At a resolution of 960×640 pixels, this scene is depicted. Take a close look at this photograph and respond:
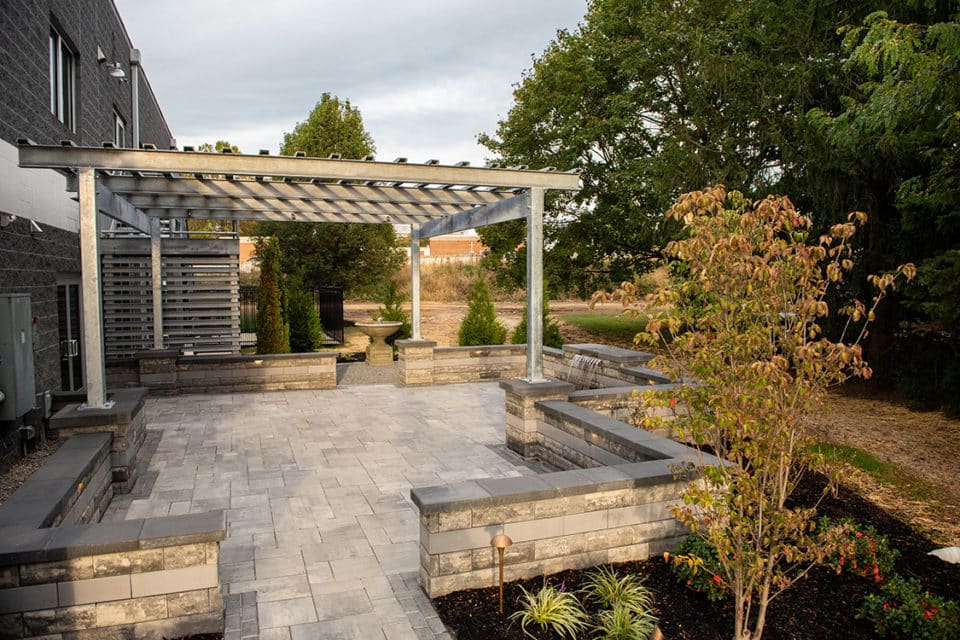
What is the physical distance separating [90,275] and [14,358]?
1238mm

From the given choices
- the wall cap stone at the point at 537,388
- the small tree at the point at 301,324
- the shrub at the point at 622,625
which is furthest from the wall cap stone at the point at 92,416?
the small tree at the point at 301,324

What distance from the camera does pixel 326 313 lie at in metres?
20.5

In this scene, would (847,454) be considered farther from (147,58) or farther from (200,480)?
(147,58)

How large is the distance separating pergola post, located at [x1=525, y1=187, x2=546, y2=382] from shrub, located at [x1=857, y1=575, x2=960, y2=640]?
430cm

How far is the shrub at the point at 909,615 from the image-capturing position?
3705mm

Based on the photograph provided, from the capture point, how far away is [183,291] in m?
12.9

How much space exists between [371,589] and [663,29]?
16.0 m

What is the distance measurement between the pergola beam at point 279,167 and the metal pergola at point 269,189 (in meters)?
0.01

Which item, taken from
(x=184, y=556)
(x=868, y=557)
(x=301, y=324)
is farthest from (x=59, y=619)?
(x=301, y=324)

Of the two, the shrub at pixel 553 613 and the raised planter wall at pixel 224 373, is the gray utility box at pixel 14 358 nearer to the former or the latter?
the raised planter wall at pixel 224 373

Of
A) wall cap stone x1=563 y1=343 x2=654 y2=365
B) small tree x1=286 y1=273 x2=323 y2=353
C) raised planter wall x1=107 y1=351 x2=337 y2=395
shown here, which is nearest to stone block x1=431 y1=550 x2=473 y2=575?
wall cap stone x1=563 y1=343 x2=654 y2=365

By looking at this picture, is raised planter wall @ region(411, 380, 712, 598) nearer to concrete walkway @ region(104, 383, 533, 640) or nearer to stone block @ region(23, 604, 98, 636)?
concrete walkway @ region(104, 383, 533, 640)

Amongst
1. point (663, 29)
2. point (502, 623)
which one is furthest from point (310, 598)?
point (663, 29)

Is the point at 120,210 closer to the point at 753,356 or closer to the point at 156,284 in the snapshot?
the point at 156,284
